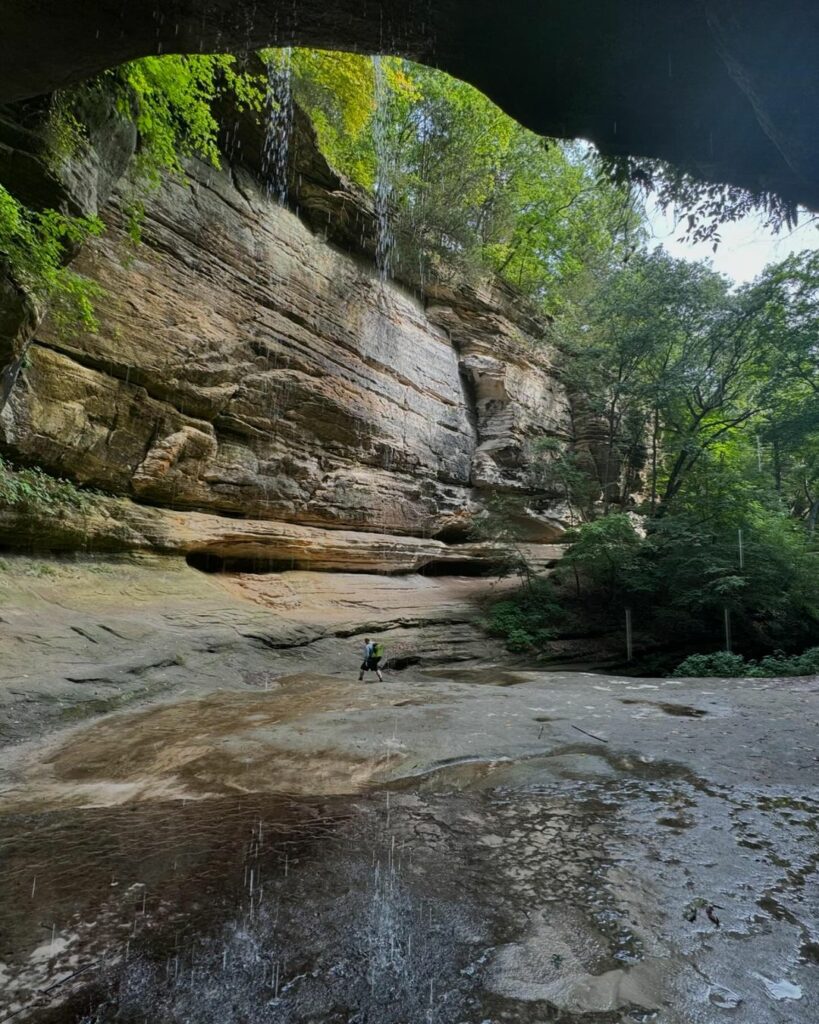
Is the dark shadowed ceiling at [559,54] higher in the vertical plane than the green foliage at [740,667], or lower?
higher

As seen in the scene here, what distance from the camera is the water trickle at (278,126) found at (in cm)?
1289

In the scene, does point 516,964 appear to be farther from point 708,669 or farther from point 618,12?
point 708,669

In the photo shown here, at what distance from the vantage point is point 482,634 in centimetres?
1486

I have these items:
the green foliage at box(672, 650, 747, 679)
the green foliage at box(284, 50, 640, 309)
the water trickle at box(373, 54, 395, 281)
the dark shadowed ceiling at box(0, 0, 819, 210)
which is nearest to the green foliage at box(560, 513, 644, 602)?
the green foliage at box(672, 650, 747, 679)

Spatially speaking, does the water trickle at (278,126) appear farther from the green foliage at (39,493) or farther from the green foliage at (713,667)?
the green foliage at (713,667)

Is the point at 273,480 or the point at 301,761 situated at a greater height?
the point at 273,480

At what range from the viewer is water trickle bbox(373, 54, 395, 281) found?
16747mm

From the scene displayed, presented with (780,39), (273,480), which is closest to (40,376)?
(273,480)

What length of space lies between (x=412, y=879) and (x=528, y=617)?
1325 cm

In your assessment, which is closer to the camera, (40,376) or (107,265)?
(40,376)

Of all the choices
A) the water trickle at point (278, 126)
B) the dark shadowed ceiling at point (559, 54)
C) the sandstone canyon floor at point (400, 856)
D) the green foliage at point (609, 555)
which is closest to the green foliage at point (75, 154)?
the dark shadowed ceiling at point (559, 54)

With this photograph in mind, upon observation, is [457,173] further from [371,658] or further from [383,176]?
[371,658]

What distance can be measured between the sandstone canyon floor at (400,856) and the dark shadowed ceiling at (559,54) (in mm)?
4988

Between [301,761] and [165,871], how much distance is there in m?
2.05
